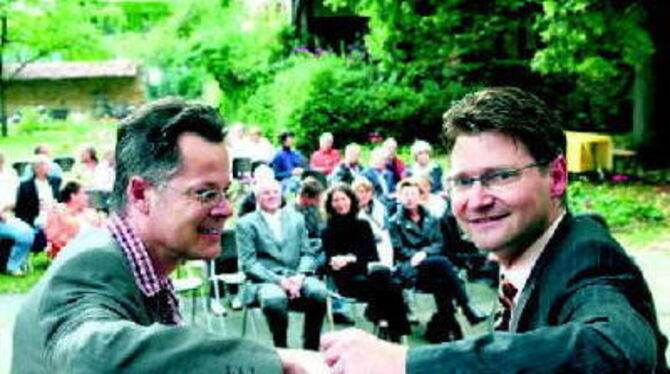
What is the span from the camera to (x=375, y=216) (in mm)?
9781

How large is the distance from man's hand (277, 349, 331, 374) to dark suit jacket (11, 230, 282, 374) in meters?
0.06

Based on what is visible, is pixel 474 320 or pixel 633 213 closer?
pixel 474 320

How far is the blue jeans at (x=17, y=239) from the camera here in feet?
35.8

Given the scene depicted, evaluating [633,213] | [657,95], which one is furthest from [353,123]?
[633,213]

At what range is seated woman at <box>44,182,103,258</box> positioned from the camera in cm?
943

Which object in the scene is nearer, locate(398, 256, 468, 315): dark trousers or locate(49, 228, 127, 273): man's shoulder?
locate(49, 228, 127, 273): man's shoulder

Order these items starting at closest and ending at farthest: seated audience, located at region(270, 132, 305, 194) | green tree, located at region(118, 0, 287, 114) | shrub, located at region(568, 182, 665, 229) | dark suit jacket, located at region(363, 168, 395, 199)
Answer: dark suit jacket, located at region(363, 168, 395, 199)
shrub, located at region(568, 182, 665, 229)
seated audience, located at region(270, 132, 305, 194)
green tree, located at region(118, 0, 287, 114)

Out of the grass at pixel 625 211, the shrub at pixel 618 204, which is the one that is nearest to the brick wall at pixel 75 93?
the grass at pixel 625 211

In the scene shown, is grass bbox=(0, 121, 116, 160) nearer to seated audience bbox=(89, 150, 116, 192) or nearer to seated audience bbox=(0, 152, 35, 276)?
seated audience bbox=(89, 150, 116, 192)

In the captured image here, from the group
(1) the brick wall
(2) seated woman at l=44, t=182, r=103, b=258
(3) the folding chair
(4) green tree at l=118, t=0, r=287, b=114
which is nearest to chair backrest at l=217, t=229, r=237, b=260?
(3) the folding chair

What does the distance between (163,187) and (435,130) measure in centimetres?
2126

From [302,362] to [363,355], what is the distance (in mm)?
180

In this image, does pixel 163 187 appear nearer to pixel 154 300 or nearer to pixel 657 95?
pixel 154 300

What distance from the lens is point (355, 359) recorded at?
1379mm
